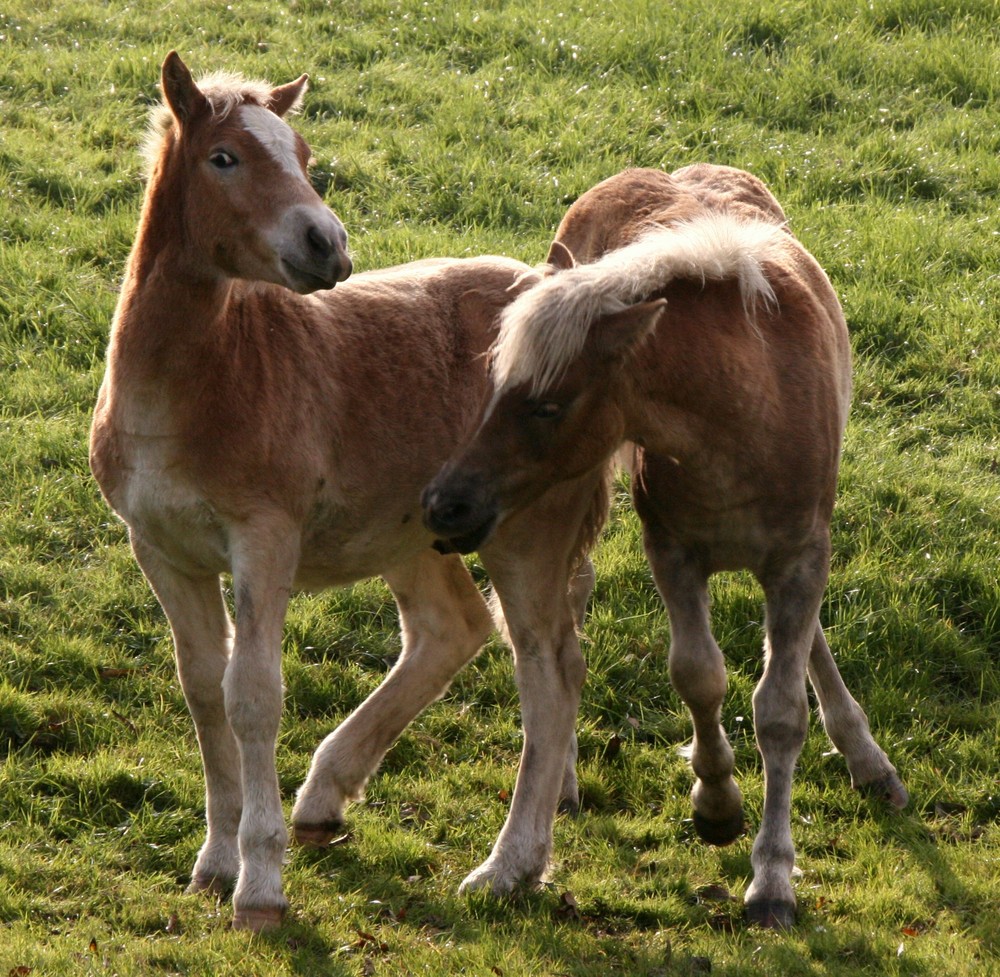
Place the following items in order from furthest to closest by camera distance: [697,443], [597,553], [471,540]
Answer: [597,553], [697,443], [471,540]

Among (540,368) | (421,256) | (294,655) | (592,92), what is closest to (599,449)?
(540,368)

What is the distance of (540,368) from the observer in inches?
198

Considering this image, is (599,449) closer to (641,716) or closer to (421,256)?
(641,716)

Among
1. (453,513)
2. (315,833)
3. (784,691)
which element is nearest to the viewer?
(453,513)

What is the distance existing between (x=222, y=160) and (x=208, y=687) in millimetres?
2036

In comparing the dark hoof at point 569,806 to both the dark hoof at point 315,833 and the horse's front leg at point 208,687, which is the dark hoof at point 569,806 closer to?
the dark hoof at point 315,833

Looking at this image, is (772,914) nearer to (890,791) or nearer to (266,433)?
(890,791)

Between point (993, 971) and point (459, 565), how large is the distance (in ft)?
9.39

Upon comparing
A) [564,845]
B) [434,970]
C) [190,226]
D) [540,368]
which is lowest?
[564,845]

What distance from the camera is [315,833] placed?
6.09 meters

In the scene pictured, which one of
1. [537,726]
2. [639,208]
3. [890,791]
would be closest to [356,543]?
[537,726]

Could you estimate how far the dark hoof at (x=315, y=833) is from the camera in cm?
608

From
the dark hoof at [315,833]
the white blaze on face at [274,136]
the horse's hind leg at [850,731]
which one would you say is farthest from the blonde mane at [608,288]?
the dark hoof at [315,833]

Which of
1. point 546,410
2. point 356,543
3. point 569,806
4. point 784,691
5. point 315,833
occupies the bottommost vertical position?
point 569,806
